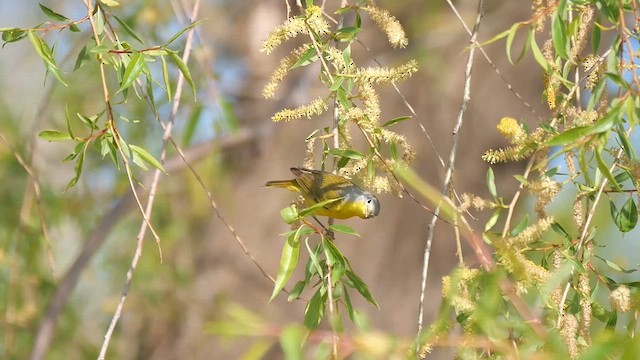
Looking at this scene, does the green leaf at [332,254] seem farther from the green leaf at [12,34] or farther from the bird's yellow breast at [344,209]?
the green leaf at [12,34]

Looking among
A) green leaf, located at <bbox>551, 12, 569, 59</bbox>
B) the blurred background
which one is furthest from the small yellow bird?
the blurred background

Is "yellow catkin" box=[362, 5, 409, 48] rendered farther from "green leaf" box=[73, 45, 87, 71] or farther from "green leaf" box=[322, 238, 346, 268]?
"green leaf" box=[73, 45, 87, 71]

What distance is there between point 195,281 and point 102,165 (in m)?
0.64

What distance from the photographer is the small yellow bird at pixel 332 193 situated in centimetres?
146

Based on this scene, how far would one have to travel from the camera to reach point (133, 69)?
1.23 meters

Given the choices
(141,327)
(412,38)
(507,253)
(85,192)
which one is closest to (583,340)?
(507,253)

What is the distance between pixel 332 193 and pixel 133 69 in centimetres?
44

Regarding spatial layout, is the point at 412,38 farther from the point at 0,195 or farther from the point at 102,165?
the point at 0,195

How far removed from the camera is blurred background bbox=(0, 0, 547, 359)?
338cm

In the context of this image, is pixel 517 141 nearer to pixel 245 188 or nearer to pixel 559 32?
pixel 559 32

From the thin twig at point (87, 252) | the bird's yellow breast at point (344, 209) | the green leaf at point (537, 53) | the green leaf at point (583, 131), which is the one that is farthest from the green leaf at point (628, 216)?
the thin twig at point (87, 252)

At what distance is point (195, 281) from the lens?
3836 millimetres

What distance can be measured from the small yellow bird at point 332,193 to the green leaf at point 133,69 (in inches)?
12.2

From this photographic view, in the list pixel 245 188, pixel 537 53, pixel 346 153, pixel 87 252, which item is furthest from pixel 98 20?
pixel 245 188
